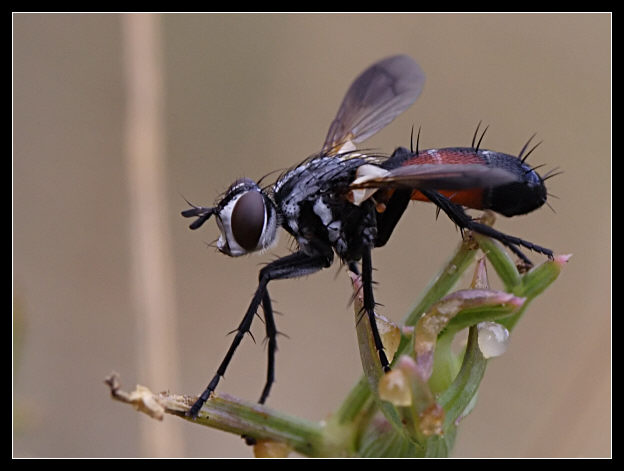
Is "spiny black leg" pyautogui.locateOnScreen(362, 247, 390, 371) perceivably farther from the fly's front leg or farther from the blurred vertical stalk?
the blurred vertical stalk

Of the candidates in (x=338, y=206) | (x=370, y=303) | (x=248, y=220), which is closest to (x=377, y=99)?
(x=338, y=206)

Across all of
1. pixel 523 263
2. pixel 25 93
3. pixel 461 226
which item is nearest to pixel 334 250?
pixel 461 226

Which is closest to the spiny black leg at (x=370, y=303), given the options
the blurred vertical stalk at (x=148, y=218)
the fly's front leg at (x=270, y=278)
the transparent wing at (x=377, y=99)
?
the fly's front leg at (x=270, y=278)

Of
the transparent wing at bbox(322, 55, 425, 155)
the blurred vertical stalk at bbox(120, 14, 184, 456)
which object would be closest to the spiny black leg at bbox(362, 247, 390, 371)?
the blurred vertical stalk at bbox(120, 14, 184, 456)

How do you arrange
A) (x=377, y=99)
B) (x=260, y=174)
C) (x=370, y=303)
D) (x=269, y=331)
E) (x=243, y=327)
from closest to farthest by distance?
(x=370, y=303)
(x=243, y=327)
(x=269, y=331)
(x=377, y=99)
(x=260, y=174)

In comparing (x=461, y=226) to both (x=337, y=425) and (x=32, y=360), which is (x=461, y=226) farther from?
(x=32, y=360)

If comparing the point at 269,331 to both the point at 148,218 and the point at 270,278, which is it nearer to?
the point at 270,278
